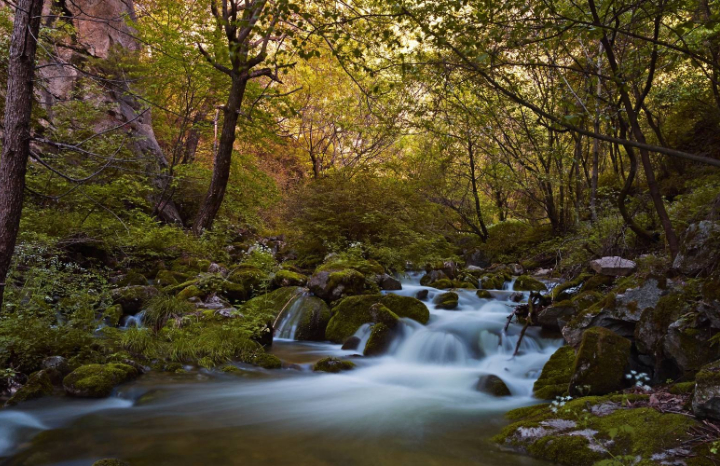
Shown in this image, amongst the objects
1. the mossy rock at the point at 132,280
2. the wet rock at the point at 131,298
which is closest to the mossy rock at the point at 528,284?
the wet rock at the point at 131,298

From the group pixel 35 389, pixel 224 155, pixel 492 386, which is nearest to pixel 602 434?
pixel 492 386

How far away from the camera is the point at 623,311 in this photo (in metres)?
5.54

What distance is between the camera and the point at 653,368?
4.97m

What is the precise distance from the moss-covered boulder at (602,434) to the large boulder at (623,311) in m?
1.57

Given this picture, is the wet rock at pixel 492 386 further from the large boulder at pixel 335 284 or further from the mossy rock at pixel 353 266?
the mossy rock at pixel 353 266

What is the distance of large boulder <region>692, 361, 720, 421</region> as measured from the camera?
10.7 feet

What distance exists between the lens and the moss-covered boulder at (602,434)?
324 cm

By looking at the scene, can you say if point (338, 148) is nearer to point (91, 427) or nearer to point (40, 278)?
point (40, 278)

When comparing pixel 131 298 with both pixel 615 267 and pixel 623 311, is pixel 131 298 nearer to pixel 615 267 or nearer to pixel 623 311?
pixel 623 311

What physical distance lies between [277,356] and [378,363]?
170 centimetres

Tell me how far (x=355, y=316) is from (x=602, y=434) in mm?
5306

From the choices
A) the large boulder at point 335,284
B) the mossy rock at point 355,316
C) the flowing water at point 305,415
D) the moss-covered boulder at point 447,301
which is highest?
the large boulder at point 335,284

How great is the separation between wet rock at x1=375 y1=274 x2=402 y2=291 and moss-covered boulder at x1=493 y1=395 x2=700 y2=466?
694 centimetres

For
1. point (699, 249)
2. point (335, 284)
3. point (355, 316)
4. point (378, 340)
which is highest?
point (699, 249)
